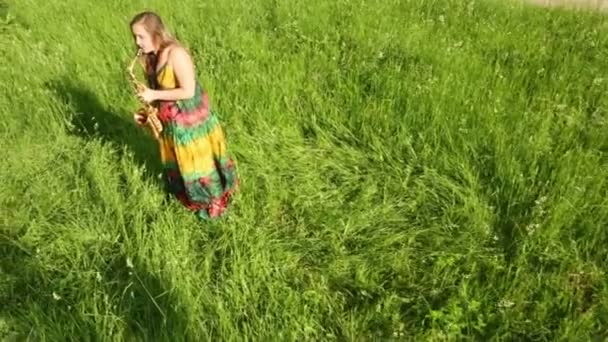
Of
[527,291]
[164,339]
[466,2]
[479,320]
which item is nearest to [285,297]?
[164,339]

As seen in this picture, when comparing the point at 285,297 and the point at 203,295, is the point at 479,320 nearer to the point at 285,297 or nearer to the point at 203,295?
the point at 285,297

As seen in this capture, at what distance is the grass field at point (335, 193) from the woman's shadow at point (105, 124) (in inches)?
0.9

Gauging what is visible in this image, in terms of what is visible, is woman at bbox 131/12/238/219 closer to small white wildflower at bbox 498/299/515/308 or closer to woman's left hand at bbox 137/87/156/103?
woman's left hand at bbox 137/87/156/103

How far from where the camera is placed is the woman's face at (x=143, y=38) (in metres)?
2.65

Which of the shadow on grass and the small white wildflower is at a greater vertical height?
the shadow on grass

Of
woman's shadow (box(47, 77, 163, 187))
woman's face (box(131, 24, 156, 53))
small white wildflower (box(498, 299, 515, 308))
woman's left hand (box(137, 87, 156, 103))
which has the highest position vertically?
woman's face (box(131, 24, 156, 53))

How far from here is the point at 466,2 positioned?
228 inches

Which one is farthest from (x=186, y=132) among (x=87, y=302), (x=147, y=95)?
(x=87, y=302)

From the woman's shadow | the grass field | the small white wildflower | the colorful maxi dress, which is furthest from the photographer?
the woman's shadow

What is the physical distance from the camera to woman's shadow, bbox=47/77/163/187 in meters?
3.80

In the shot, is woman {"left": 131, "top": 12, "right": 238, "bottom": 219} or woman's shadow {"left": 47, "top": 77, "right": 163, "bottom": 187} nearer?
woman {"left": 131, "top": 12, "right": 238, "bottom": 219}

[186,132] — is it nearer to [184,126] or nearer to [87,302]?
[184,126]

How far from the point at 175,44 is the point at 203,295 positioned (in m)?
1.44

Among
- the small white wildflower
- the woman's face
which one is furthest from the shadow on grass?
the small white wildflower
